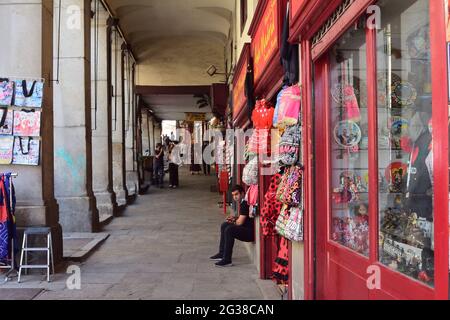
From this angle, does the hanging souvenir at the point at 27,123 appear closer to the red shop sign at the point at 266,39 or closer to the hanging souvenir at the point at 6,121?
the hanging souvenir at the point at 6,121

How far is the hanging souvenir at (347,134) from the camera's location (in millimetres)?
3568

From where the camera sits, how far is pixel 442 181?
2043 mm

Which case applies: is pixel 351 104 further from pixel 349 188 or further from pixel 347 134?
pixel 349 188

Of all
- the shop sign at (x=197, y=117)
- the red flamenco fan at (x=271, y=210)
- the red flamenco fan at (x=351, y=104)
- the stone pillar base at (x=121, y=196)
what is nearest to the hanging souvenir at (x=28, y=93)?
the red flamenco fan at (x=271, y=210)

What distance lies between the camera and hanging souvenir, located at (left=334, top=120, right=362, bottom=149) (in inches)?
140

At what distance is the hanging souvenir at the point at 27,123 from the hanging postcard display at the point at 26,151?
8cm

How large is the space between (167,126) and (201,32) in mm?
30212

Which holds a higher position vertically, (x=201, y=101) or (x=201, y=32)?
A: (x=201, y=32)

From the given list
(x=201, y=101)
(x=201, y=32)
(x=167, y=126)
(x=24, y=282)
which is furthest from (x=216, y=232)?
(x=167, y=126)

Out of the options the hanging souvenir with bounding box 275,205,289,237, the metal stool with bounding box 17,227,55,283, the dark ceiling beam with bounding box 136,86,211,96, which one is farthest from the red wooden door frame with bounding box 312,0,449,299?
the dark ceiling beam with bounding box 136,86,211,96

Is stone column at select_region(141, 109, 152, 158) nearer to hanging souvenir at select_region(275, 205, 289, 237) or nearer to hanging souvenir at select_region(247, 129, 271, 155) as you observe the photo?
hanging souvenir at select_region(247, 129, 271, 155)

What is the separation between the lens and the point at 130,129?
19.7 metres

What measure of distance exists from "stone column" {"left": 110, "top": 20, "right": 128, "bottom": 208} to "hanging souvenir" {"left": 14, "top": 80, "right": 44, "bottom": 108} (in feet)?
29.7
